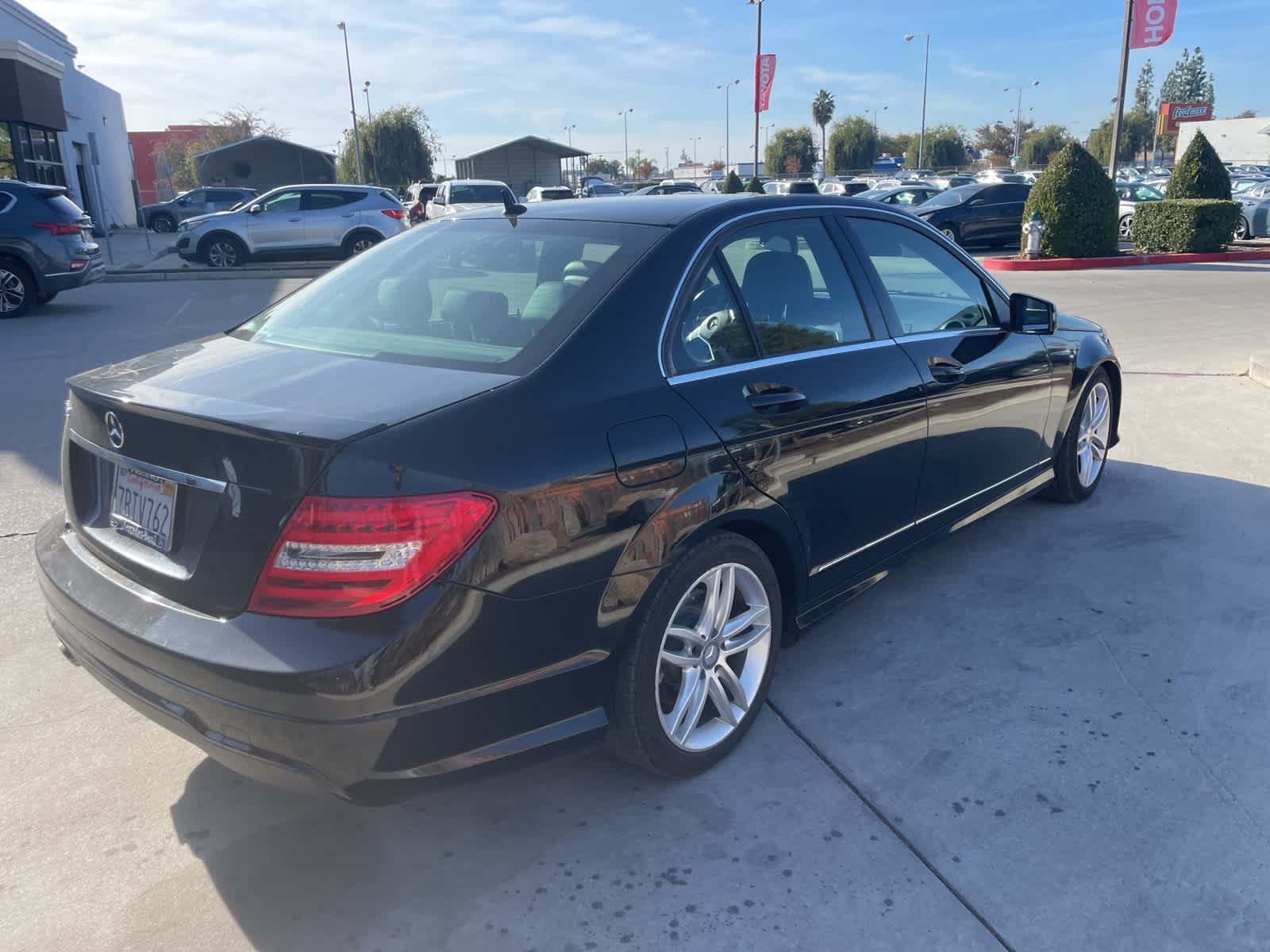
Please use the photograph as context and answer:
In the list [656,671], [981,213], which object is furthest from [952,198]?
[656,671]

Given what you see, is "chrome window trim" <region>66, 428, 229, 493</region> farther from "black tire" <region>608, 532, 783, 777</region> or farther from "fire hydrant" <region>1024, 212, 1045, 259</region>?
"fire hydrant" <region>1024, 212, 1045, 259</region>

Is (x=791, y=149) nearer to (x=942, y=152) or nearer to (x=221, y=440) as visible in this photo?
(x=942, y=152)

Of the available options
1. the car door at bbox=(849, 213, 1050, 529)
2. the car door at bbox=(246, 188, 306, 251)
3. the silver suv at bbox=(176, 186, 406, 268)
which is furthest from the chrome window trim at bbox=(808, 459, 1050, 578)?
the car door at bbox=(246, 188, 306, 251)

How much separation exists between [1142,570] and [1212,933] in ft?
7.97

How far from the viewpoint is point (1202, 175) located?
851 inches

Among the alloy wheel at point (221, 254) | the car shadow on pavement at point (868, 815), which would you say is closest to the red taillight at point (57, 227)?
the alloy wheel at point (221, 254)

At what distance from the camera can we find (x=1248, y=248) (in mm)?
22438

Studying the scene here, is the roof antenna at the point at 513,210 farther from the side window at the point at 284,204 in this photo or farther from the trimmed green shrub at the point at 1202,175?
the trimmed green shrub at the point at 1202,175

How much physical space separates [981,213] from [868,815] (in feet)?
73.9

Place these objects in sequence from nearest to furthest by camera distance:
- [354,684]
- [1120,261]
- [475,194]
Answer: [354,684]
[1120,261]
[475,194]

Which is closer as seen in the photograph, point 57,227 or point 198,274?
point 57,227

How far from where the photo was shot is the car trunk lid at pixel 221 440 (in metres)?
2.26

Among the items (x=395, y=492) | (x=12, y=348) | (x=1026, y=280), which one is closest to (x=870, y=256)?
(x=395, y=492)

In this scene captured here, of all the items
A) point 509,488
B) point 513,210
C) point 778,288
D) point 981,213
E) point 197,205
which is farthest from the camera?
point 197,205
